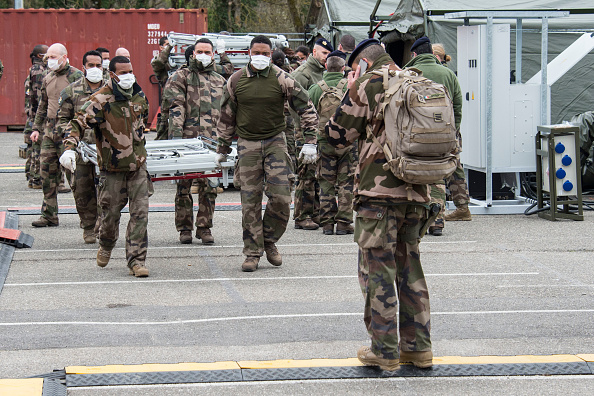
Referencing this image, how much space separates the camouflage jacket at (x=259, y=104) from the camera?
8344 millimetres

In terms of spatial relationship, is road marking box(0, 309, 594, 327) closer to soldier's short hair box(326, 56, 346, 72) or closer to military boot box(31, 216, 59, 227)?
soldier's short hair box(326, 56, 346, 72)

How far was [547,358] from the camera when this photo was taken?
226 inches

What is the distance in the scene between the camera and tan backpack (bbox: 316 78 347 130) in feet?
33.9

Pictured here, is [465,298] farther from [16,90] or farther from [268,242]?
[16,90]

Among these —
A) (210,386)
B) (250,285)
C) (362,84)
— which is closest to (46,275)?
(250,285)

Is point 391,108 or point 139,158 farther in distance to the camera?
point 139,158

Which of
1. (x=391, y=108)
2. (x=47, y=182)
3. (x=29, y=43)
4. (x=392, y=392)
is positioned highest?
(x=29, y=43)

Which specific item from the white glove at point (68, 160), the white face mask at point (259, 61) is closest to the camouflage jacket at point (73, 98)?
the white glove at point (68, 160)

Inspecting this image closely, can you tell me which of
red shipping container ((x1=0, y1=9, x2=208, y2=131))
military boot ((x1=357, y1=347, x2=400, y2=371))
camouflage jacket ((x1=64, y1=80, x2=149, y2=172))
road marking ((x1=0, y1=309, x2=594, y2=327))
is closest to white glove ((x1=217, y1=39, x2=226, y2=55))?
camouflage jacket ((x1=64, y1=80, x2=149, y2=172))

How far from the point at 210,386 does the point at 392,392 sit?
43.2 inches

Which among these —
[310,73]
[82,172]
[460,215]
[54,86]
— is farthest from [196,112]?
[460,215]

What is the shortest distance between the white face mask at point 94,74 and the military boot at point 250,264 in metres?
2.79

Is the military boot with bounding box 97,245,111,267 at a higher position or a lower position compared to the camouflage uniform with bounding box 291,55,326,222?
lower

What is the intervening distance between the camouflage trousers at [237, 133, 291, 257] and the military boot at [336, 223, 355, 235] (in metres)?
2.24
